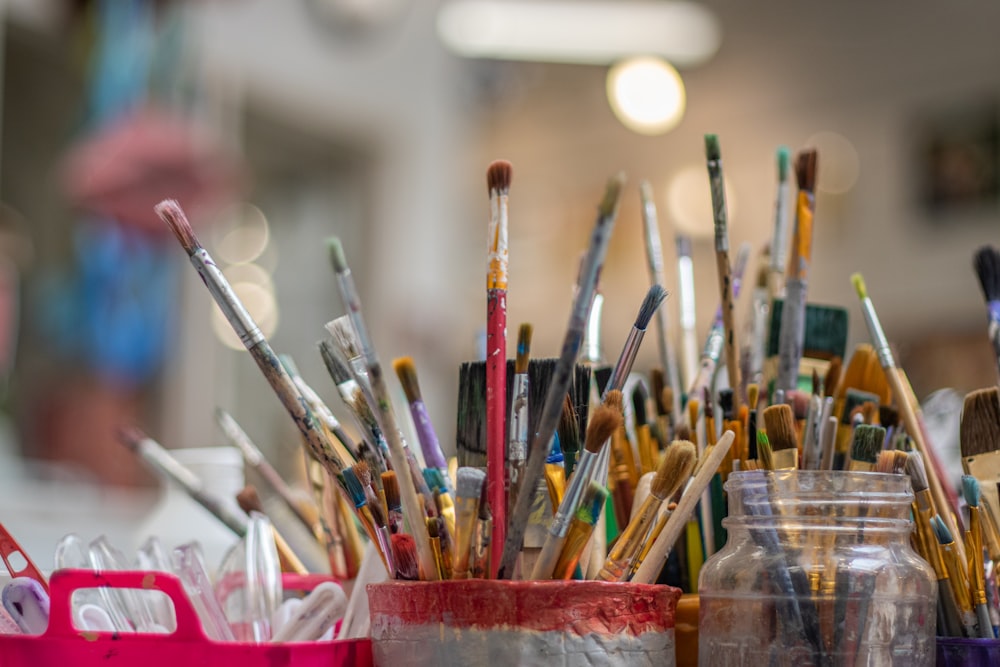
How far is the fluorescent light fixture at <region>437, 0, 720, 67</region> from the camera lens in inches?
86.1

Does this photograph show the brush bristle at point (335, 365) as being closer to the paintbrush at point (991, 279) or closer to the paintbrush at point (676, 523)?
the paintbrush at point (676, 523)

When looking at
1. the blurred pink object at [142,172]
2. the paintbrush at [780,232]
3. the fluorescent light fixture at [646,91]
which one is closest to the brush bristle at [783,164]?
the paintbrush at [780,232]

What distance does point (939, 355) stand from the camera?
2660mm

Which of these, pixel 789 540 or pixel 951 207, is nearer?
pixel 789 540

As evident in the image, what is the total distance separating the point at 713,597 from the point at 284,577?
19 cm

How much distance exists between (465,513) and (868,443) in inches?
5.9

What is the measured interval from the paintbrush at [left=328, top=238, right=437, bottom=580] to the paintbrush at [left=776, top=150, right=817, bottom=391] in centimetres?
16

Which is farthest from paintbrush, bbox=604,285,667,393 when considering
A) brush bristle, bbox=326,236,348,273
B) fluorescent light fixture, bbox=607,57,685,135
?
fluorescent light fixture, bbox=607,57,685,135

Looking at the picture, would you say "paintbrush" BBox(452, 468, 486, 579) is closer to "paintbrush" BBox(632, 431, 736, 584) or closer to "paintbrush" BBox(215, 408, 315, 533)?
"paintbrush" BBox(632, 431, 736, 584)

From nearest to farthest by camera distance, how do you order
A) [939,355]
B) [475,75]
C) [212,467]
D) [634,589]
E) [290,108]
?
[634,589] → [212,467] → [290,108] → [939,355] → [475,75]

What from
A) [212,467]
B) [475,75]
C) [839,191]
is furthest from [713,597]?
[475,75]

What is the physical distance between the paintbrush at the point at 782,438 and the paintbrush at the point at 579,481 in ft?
0.21

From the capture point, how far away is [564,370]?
1.11ft

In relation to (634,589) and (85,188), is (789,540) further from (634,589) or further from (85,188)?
(85,188)
